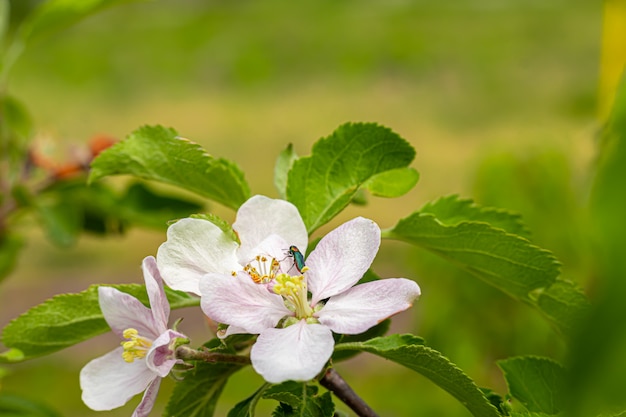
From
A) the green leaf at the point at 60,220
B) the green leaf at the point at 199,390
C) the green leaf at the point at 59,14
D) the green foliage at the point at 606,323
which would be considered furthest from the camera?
the green leaf at the point at 60,220

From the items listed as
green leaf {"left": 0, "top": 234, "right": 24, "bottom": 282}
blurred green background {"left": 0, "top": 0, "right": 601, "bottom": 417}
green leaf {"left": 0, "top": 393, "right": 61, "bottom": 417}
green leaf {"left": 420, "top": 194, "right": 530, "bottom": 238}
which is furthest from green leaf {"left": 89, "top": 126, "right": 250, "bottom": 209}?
blurred green background {"left": 0, "top": 0, "right": 601, "bottom": 417}

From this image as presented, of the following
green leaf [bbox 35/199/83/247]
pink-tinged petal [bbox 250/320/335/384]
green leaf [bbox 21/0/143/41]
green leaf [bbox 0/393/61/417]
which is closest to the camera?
pink-tinged petal [bbox 250/320/335/384]

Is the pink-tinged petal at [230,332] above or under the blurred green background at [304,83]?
under

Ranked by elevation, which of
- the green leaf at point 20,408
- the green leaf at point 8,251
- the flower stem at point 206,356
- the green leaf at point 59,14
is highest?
the green leaf at point 59,14

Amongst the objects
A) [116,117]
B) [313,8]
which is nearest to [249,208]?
[116,117]

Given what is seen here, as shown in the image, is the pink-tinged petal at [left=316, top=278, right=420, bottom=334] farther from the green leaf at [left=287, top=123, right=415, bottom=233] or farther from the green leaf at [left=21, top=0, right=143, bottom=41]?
the green leaf at [left=21, top=0, right=143, bottom=41]

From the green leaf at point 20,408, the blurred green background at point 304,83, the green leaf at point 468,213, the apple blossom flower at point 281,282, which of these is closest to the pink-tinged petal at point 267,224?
the apple blossom flower at point 281,282

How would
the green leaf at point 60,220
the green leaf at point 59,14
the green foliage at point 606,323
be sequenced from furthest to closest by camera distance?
1. the green leaf at point 60,220
2. the green leaf at point 59,14
3. the green foliage at point 606,323

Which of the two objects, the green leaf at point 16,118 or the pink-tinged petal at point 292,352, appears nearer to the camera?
the pink-tinged petal at point 292,352

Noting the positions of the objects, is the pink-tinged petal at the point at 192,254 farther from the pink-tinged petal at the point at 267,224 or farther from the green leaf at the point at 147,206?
the green leaf at the point at 147,206
